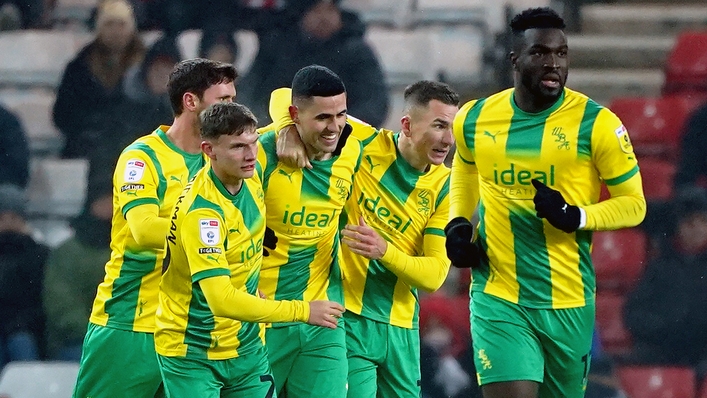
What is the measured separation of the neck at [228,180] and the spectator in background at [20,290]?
3662 millimetres

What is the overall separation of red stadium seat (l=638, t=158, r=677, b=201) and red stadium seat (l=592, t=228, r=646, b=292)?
0.26 metres

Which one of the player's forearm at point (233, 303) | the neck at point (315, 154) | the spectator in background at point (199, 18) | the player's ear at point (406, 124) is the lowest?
the player's forearm at point (233, 303)

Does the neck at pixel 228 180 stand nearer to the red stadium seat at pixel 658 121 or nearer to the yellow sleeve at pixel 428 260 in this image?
the yellow sleeve at pixel 428 260

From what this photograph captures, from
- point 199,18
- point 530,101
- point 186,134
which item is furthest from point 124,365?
point 199,18

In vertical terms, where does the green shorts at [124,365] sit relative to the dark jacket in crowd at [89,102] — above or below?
below

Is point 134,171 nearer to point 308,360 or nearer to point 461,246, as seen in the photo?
point 308,360

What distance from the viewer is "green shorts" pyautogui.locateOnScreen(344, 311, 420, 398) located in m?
4.50

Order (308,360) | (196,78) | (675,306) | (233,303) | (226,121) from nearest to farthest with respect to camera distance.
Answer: (233,303) → (226,121) → (308,360) → (196,78) → (675,306)

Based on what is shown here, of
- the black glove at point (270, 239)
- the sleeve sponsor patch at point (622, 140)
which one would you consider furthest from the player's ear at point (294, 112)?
the sleeve sponsor patch at point (622, 140)

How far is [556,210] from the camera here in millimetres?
3994

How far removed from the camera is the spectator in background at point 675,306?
6.87 metres

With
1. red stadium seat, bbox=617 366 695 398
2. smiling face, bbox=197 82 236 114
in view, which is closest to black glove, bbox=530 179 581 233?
smiling face, bbox=197 82 236 114

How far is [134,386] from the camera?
4551 mm

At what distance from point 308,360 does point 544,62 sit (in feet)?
4.53
